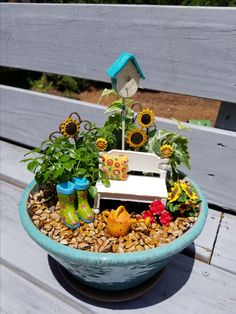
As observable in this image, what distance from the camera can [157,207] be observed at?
0.77 meters

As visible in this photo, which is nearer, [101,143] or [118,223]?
[118,223]

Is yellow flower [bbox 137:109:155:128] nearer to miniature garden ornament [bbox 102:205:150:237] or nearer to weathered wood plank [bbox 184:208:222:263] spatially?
miniature garden ornament [bbox 102:205:150:237]

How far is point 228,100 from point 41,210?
65 centimetres

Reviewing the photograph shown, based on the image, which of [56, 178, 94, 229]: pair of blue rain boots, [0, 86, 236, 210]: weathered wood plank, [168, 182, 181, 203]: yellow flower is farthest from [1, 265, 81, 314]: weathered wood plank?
[0, 86, 236, 210]: weathered wood plank

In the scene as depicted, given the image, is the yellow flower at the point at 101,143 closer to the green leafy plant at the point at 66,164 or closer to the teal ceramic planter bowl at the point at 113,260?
the green leafy plant at the point at 66,164

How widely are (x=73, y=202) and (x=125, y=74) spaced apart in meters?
0.31

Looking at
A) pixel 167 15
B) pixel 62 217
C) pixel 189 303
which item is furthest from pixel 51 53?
pixel 189 303

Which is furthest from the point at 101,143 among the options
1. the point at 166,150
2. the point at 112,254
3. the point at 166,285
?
the point at 166,285

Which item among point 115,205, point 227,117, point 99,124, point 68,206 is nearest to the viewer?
point 68,206

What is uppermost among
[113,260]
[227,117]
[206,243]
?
[227,117]

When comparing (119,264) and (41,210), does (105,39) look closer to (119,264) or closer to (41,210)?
(41,210)

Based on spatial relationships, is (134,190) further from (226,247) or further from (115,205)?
(226,247)

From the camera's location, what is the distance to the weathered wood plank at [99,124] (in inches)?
43.3

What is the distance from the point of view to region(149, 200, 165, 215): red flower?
2.53 ft
